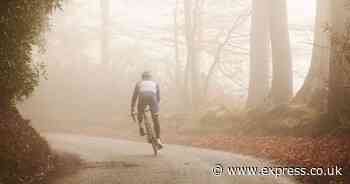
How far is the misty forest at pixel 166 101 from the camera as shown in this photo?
10562mm

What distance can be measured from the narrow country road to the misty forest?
0.04 m

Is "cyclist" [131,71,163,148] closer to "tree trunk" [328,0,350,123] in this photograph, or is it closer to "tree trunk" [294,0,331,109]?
"tree trunk" [328,0,350,123]

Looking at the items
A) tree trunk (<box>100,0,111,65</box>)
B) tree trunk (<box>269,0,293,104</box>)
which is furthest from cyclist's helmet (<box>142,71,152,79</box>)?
tree trunk (<box>100,0,111,65</box>)

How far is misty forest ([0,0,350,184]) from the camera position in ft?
34.7

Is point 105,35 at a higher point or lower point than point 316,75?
lower

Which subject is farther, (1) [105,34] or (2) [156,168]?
(1) [105,34]

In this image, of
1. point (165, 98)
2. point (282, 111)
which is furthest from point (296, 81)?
point (282, 111)

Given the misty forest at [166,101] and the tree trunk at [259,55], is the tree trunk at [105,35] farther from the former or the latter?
the tree trunk at [259,55]

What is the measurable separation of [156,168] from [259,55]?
461 inches

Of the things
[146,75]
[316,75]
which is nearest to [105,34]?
[316,75]

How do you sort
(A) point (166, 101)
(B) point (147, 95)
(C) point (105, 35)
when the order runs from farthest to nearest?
(C) point (105, 35) → (A) point (166, 101) → (B) point (147, 95)

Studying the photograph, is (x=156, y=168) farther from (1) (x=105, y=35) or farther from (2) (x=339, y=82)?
(1) (x=105, y=35)

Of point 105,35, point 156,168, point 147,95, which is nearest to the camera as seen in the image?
point 156,168

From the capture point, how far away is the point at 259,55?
21.3 metres
